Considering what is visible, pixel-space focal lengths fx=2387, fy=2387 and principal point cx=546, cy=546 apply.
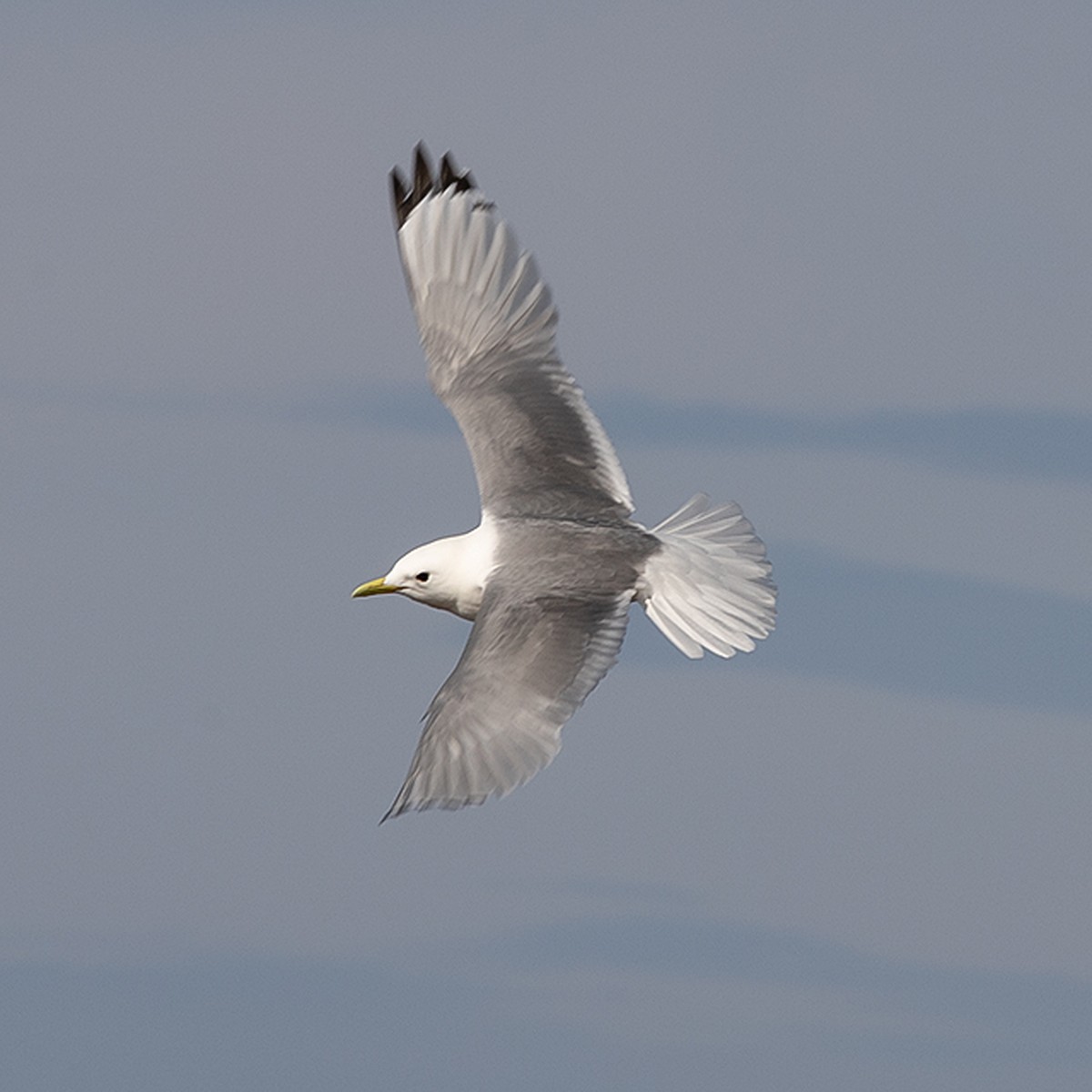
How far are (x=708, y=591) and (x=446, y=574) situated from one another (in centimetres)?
101

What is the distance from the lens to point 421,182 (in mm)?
10281

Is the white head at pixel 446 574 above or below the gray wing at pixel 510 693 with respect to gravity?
above

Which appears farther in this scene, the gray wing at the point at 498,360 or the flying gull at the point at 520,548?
the gray wing at the point at 498,360

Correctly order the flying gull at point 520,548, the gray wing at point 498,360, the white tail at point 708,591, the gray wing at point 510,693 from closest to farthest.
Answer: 1. the gray wing at point 510,693
2. the flying gull at point 520,548
3. the white tail at point 708,591
4. the gray wing at point 498,360

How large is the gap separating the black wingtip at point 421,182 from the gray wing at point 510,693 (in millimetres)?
2226

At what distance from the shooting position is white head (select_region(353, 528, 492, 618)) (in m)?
9.02

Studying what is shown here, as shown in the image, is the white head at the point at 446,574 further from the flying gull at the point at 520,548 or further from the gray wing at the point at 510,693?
the gray wing at the point at 510,693

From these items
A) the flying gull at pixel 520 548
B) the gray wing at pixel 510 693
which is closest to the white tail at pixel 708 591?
the flying gull at pixel 520 548

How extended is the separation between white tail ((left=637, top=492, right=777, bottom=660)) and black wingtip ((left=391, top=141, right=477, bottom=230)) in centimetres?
177

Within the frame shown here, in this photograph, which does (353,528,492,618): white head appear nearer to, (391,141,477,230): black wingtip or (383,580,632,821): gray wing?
(383,580,632,821): gray wing

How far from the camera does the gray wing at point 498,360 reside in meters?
9.50

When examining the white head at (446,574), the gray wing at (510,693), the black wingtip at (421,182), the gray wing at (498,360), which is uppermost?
the black wingtip at (421,182)

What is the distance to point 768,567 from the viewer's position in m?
9.39

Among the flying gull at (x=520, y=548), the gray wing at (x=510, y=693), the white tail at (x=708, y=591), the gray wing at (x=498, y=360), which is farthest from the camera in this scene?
the gray wing at (x=498, y=360)
